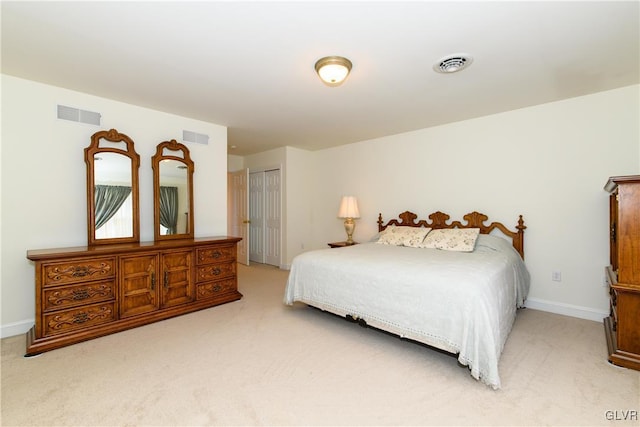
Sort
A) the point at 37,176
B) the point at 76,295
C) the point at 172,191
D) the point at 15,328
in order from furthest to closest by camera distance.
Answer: the point at 172,191 → the point at 37,176 → the point at 15,328 → the point at 76,295

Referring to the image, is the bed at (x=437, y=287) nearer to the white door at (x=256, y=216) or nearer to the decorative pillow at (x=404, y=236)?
the decorative pillow at (x=404, y=236)

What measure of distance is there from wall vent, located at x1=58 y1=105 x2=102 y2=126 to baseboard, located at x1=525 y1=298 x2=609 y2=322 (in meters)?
5.37

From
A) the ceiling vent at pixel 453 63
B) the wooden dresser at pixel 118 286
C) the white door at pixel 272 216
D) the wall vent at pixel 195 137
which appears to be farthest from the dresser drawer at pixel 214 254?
the ceiling vent at pixel 453 63

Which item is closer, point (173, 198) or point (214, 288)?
point (214, 288)

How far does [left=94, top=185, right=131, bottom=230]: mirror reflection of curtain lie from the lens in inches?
122

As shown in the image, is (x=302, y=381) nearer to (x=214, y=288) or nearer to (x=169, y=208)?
(x=214, y=288)

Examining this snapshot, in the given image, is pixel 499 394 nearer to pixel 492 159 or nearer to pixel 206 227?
pixel 492 159

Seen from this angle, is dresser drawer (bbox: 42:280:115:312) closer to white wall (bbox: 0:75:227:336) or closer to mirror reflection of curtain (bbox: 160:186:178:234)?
white wall (bbox: 0:75:227:336)

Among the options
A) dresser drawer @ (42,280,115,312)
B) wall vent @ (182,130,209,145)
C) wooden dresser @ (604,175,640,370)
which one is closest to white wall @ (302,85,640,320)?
wooden dresser @ (604,175,640,370)

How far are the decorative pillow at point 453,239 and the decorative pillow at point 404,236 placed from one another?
10 centimetres

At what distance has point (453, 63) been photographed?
236 cm

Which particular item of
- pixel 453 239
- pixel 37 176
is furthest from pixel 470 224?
pixel 37 176

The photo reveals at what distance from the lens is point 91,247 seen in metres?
2.88

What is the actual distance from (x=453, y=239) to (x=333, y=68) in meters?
2.46
